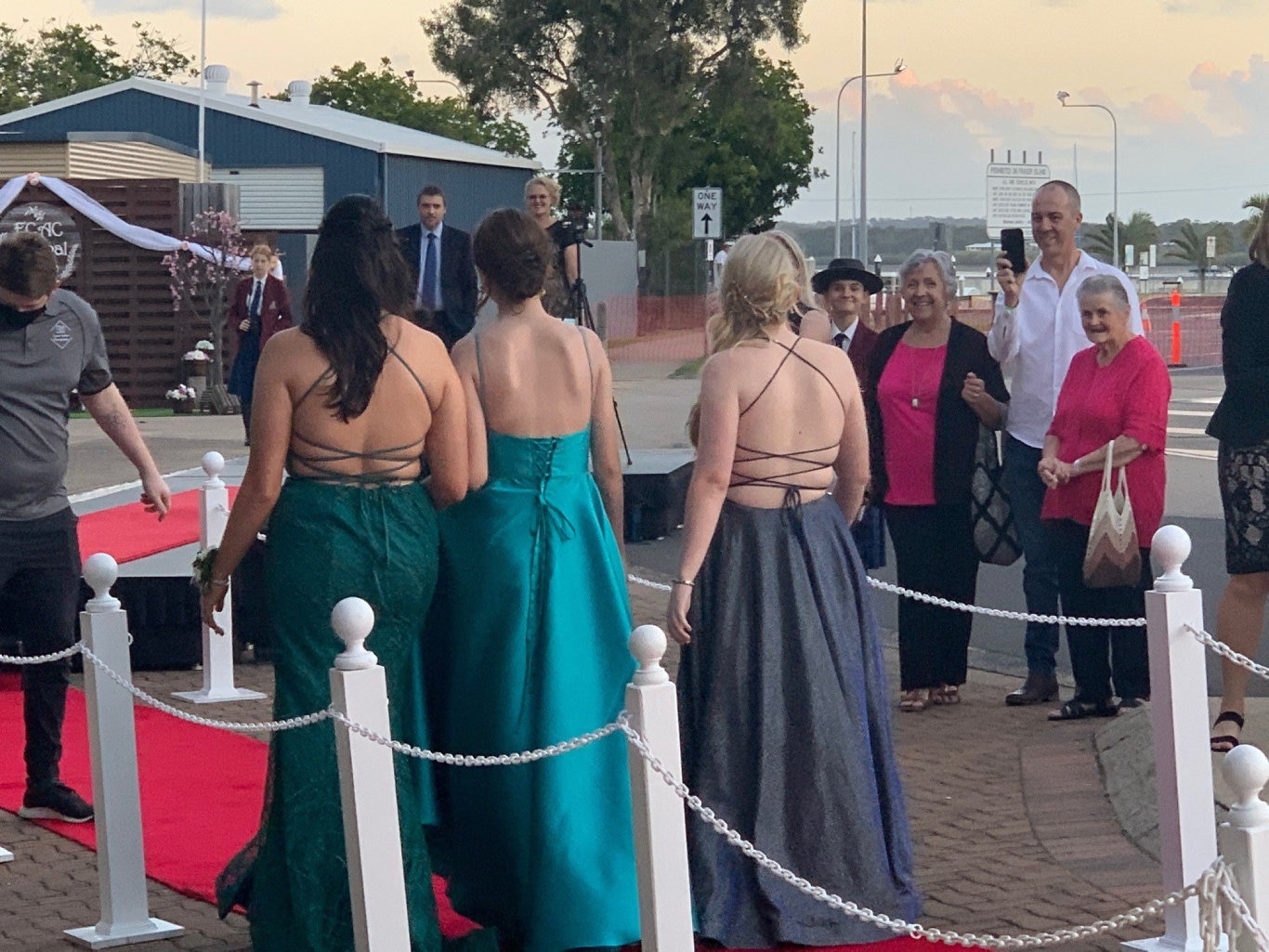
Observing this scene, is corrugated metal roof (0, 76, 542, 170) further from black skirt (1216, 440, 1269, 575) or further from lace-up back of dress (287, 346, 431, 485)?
lace-up back of dress (287, 346, 431, 485)

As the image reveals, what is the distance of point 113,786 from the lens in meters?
5.58

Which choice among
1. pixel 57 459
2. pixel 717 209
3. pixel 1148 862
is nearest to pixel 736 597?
pixel 1148 862

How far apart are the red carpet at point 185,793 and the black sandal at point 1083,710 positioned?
10.1 ft

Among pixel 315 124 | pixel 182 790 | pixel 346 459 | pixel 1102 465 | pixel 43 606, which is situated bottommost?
pixel 182 790

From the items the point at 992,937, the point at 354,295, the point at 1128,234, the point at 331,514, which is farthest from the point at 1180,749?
the point at 1128,234

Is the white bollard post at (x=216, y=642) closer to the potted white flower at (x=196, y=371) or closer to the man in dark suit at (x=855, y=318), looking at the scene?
the man in dark suit at (x=855, y=318)

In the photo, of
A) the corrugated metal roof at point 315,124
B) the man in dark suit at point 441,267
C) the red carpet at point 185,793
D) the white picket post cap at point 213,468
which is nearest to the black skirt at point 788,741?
the red carpet at point 185,793

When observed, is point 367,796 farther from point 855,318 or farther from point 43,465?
point 855,318

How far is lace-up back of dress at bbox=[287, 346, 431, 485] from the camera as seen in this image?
15.8 feet

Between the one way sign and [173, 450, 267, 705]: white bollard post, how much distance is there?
23.0 meters

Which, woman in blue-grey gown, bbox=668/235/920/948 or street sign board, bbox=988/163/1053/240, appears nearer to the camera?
woman in blue-grey gown, bbox=668/235/920/948

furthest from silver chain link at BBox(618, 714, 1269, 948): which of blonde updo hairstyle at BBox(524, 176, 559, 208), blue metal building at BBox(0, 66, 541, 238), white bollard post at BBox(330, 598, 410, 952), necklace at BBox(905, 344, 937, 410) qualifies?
blue metal building at BBox(0, 66, 541, 238)

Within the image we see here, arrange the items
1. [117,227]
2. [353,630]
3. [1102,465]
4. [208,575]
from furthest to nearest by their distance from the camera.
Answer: [117,227] → [1102,465] → [208,575] → [353,630]

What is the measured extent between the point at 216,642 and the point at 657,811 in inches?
212
